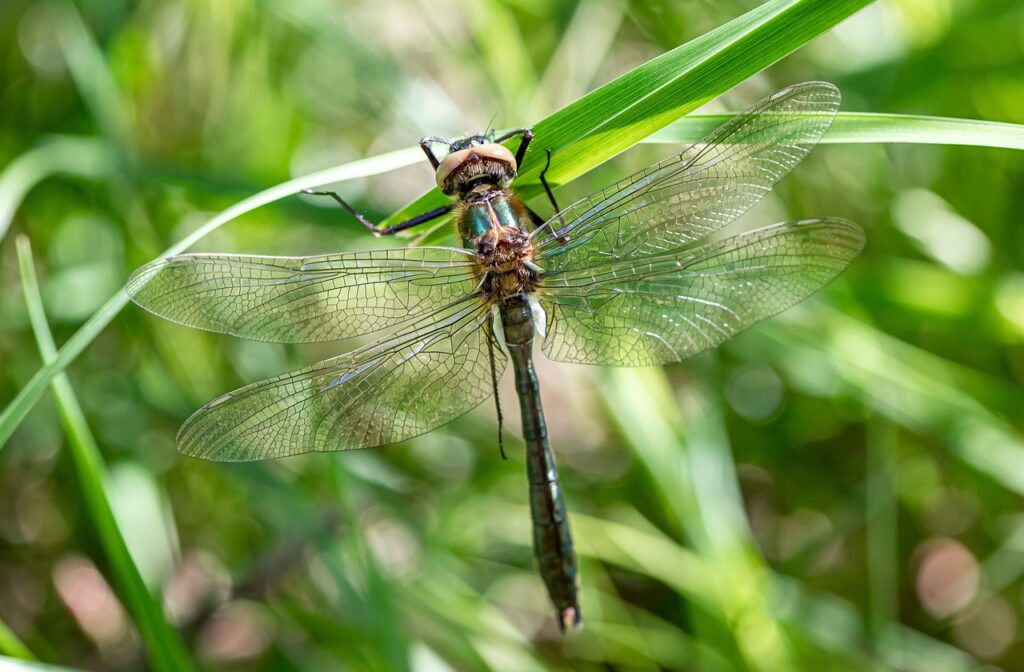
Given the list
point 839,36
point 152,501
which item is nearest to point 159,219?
point 152,501

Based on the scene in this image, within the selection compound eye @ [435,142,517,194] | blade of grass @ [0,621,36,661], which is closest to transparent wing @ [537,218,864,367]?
compound eye @ [435,142,517,194]

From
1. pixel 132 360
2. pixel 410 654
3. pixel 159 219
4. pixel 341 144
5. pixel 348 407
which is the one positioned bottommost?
pixel 410 654

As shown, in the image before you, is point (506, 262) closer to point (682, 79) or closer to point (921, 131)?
point (682, 79)

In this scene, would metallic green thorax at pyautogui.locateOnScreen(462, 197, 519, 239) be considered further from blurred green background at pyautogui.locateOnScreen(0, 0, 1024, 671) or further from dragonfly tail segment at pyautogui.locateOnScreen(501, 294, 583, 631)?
blurred green background at pyautogui.locateOnScreen(0, 0, 1024, 671)

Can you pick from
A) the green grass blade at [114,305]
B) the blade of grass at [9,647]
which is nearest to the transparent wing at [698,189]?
the green grass blade at [114,305]

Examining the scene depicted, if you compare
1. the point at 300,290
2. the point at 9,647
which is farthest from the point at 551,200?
the point at 9,647

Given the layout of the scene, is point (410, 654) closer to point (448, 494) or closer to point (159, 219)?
point (448, 494)

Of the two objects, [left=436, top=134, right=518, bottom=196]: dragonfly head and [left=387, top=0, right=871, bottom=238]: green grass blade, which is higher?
[left=436, top=134, right=518, bottom=196]: dragonfly head
